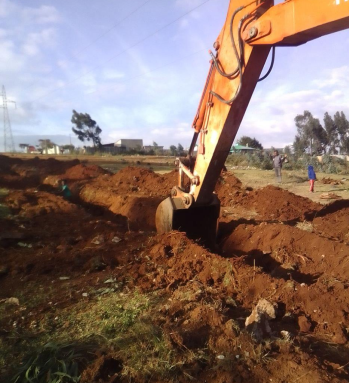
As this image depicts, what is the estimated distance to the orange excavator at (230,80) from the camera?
158 inches

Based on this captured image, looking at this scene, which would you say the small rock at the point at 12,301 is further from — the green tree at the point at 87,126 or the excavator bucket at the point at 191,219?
the green tree at the point at 87,126

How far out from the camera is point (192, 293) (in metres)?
4.25

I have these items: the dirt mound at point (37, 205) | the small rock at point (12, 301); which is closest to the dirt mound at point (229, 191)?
the dirt mound at point (37, 205)

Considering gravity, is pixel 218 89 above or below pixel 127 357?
above

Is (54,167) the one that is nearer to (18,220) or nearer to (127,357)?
(18,220)

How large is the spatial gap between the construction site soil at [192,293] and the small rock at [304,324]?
0.01 meters

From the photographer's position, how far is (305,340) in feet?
10.6

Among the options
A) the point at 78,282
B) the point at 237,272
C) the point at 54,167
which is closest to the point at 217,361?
the point at 237,272

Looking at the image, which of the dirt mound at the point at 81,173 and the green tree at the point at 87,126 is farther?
the green tree at the point at 87,126

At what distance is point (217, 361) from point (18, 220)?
721cm

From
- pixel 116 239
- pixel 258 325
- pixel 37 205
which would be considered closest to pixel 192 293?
pixel 258 325

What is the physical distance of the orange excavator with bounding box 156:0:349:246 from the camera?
402cm

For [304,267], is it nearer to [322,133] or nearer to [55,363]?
[55,363]

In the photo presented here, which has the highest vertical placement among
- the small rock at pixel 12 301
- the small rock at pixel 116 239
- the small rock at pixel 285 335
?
the small rock at pixel 116 239
